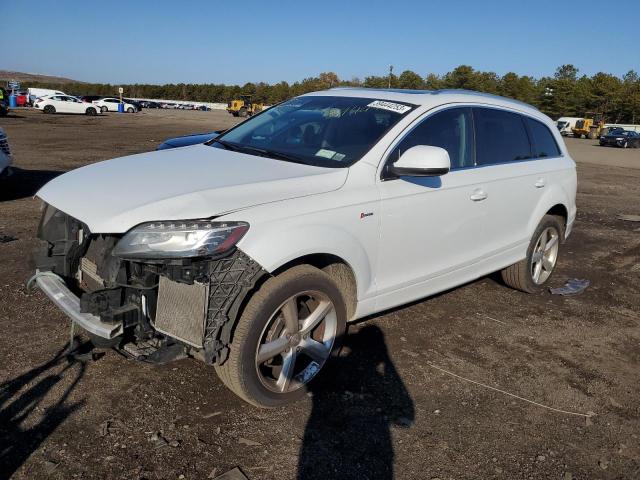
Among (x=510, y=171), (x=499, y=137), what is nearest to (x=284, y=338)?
(x=510, y=171)

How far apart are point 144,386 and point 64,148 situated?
50.6ft

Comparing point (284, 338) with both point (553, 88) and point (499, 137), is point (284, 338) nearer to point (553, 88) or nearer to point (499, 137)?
point (499, 137)

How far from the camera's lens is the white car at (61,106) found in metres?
43.7

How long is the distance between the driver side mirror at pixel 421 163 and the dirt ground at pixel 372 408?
1.38 m

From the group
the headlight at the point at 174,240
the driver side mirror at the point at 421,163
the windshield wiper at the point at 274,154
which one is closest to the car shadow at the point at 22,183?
the windshield wiper at the point at 274,154

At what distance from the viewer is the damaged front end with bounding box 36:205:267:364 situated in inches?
107

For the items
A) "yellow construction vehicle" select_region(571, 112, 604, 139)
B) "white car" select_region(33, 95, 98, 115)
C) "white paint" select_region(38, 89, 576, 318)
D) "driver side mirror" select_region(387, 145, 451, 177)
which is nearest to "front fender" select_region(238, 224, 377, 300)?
"white paint" select_region(38, 89, 576, 318)

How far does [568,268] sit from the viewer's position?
266 inches

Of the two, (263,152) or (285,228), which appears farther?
(263,152)

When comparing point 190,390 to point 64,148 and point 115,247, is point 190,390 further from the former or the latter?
point 64,148

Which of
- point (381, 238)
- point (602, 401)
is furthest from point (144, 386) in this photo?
point (602, 401)

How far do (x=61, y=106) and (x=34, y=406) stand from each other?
153 ft

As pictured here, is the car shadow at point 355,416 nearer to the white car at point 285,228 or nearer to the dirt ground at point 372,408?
the dirt ground at point 372,408

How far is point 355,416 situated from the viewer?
3215 millimetres
